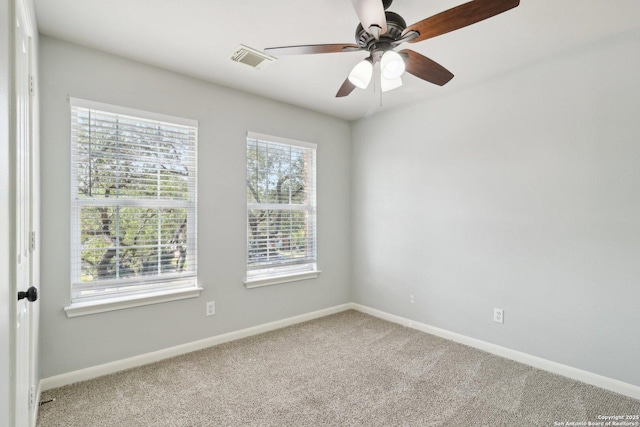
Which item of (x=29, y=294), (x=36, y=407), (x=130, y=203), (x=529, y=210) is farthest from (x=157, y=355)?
(x=529, y=210)

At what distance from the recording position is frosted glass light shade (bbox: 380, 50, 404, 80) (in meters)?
1.75

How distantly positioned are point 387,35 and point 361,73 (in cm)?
24

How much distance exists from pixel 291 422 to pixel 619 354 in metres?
2.26

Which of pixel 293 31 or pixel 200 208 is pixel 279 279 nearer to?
pixel 200 208

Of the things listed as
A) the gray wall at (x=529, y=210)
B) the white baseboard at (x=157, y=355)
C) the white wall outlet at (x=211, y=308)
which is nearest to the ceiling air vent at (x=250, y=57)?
the gray wall at (x=529, y=210)

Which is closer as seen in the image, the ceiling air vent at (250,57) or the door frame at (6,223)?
the door frame at (6,223)

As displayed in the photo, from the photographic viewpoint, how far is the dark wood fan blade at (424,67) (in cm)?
189

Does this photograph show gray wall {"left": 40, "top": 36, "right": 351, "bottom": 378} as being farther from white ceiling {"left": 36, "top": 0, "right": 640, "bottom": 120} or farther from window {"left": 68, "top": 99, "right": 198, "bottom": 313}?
white ceiling {"left": 36, "top": 0, "right": 640, "bottom": 120}

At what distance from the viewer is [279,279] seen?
11.6 feet

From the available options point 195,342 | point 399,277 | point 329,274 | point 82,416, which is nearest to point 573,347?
point 399,277

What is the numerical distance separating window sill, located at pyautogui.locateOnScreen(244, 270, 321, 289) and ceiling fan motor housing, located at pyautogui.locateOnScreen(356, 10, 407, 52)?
2358mm

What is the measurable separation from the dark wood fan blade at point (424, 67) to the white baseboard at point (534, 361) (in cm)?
227

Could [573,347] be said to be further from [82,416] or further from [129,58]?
[129,58]

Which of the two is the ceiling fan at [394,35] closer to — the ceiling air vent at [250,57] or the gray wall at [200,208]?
the ceiling air vent at [250,57]
